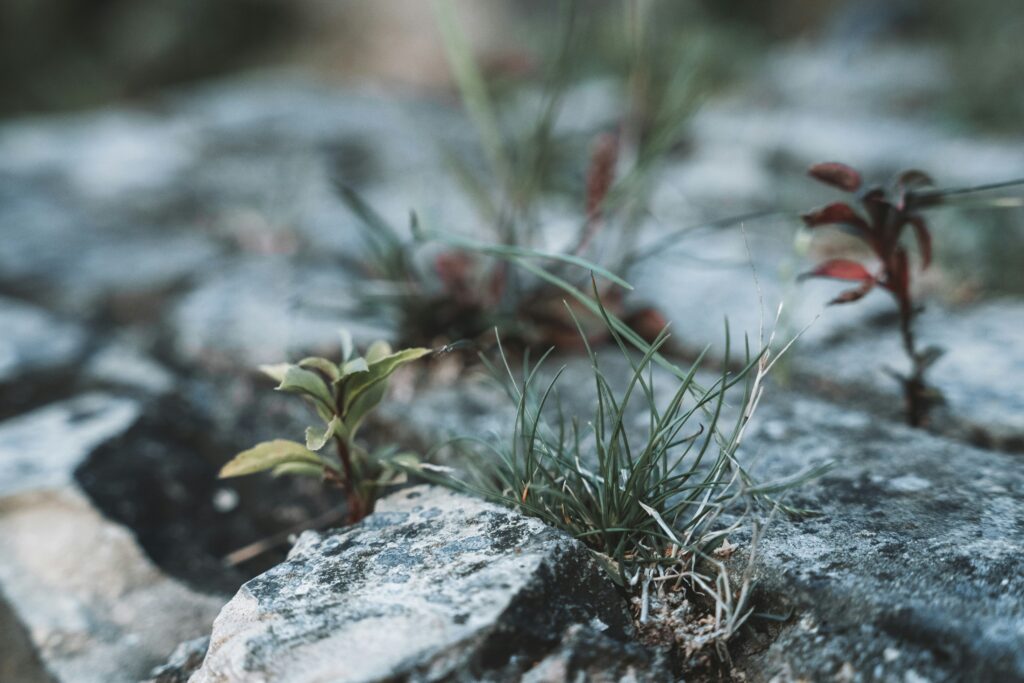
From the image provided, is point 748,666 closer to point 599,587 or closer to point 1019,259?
point 599,587

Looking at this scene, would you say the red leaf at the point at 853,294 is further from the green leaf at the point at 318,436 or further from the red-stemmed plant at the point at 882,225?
the green leaf at the point at 318,436

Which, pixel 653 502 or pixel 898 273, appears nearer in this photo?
pixel 653 502

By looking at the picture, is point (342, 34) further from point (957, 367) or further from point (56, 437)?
point (957, 367)

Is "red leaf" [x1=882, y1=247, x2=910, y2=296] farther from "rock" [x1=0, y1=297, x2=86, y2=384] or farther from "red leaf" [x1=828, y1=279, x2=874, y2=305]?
"rock" [x1=0, y1=297, x2=86, y2=384]

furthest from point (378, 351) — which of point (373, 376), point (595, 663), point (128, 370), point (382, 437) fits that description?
point (128, 370)

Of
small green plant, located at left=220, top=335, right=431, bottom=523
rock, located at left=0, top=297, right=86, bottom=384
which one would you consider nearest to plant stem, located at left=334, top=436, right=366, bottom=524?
small green plant, located at left=220, top=335, right=431, bottom=523

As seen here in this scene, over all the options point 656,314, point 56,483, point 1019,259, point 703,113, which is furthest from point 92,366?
point 703,113

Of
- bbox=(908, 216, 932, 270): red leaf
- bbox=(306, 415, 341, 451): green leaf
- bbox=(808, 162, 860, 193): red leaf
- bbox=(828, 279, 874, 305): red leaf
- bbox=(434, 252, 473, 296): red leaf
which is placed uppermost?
bbox=(808, 162, 860, 193): red leaf
